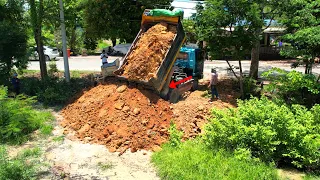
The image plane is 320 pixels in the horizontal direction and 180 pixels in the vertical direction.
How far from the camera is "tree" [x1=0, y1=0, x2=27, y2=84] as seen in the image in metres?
13.5

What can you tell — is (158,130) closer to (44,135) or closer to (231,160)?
(231,160)

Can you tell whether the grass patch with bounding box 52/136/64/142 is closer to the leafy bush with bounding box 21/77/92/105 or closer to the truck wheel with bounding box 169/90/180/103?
the leafy bush with bounding box 21/77/92/105

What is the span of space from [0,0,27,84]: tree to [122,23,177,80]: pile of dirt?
20.2ft

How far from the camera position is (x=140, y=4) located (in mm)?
16000

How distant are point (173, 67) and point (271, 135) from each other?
506 centimetres

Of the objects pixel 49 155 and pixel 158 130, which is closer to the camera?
pixel 49 155

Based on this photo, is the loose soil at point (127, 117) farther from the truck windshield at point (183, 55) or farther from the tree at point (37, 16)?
the tree at point (37, 16)

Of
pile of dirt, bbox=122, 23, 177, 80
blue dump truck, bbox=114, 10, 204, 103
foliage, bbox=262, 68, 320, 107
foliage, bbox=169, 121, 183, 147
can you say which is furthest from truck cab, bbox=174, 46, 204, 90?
foliage, bbox=169, 121, 183, 147

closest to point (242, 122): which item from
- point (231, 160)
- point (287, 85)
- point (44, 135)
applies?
point (231, 160)

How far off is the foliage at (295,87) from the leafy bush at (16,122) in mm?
7744

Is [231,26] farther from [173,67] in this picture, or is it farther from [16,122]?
[16,122]

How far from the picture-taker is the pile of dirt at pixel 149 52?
33.6 ft

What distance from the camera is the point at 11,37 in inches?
534

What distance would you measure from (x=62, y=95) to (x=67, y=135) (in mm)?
3761
